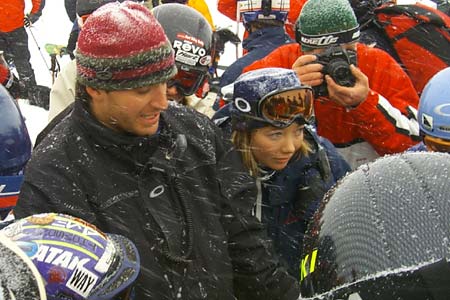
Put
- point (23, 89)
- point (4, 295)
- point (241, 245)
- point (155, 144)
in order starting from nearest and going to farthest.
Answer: point (4, 295) → point (155, 144) → point (241, 245) → point (23, 89)

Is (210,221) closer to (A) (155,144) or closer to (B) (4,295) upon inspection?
(A) (155,144)

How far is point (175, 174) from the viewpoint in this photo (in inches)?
98.0

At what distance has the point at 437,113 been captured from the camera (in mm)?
3244

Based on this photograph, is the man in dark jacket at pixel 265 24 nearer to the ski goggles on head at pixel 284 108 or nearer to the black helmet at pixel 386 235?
the ski goggles on head at pixel 284 108

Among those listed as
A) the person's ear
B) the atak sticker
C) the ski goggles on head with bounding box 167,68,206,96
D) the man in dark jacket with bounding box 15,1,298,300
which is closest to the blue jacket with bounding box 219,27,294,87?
the ski goggles on head with bounding box 167,68,206,96

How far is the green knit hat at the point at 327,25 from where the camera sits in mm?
3744

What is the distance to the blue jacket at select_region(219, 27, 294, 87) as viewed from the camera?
469 cm

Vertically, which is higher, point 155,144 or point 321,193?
point 155,144

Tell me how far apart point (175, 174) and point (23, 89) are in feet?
24.5

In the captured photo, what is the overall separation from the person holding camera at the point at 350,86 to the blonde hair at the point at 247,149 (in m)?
0.53

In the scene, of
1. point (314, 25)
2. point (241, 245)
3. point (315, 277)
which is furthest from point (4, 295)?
point (314, 25)

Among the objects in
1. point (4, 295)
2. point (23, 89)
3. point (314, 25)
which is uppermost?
point (4, 295)

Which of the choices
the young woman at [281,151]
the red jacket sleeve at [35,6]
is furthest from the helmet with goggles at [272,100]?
the red jacket sleeve at [35,6]

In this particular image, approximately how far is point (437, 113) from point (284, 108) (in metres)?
0.81
